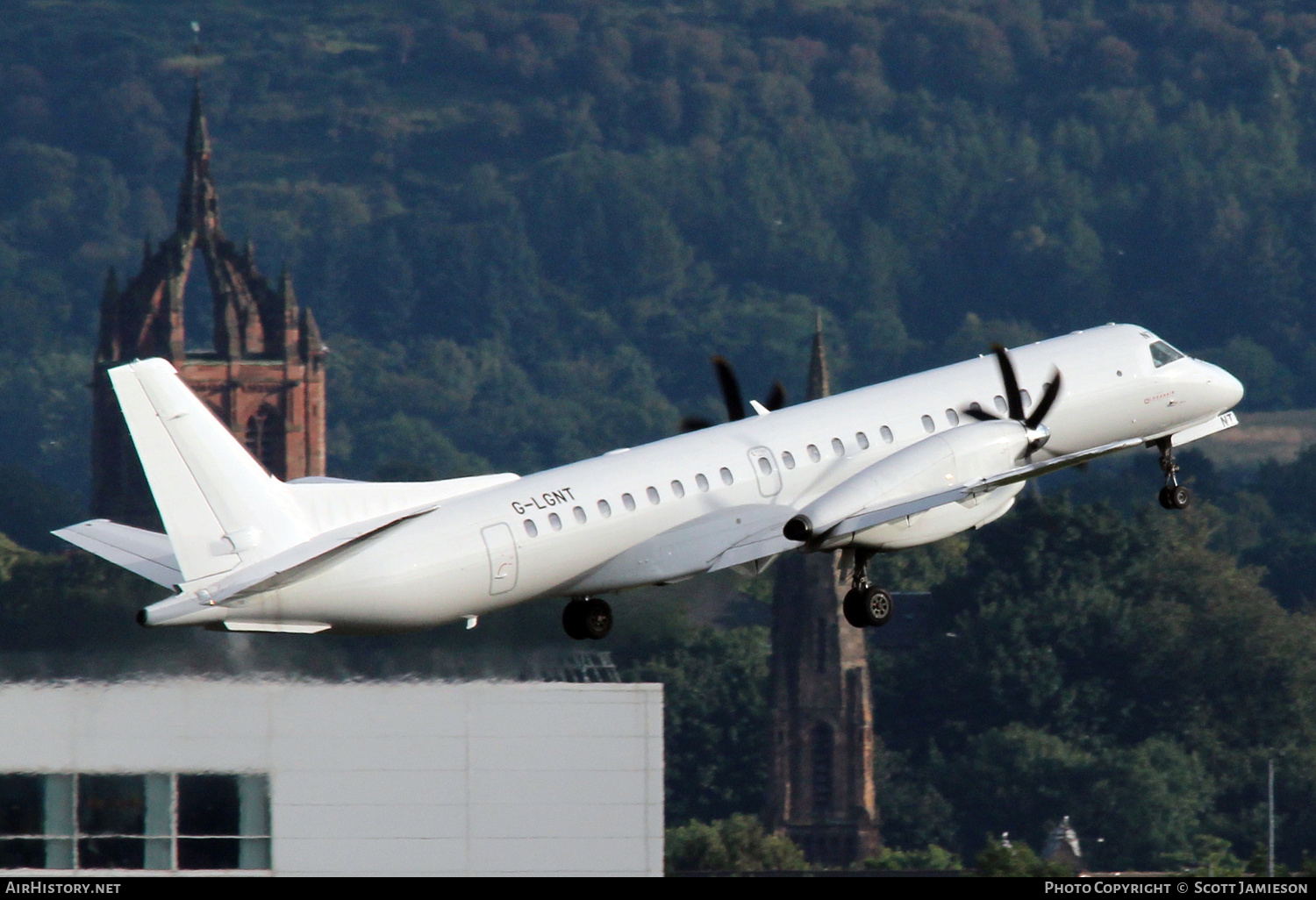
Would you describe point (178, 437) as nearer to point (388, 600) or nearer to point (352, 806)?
point (388, 600)

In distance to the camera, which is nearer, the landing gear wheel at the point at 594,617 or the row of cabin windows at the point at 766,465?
the row of cabin windows at the point at 766,465

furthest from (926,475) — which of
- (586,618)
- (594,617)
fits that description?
(586,618)

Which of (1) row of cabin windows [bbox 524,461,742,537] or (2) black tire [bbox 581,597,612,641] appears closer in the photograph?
(1) row of cabin windows [bbox 524,461,742,537]

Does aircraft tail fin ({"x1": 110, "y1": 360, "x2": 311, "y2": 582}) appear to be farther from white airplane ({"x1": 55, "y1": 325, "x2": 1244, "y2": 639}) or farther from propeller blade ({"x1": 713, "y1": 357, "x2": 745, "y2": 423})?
propeller blade ({"x1": 713, "y1": 357, "x2": 745, "y2": 423})

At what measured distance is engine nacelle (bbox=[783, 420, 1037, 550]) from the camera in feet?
169

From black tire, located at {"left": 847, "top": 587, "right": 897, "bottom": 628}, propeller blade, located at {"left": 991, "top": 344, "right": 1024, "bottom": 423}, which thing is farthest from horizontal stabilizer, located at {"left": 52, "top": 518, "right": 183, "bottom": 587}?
propeller blade, located at {"left": 991, "top": 344, "right": 1024, "bottom": 423}

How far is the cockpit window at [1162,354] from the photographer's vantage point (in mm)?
58875

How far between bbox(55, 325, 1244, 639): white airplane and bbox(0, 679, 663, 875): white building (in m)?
4.99

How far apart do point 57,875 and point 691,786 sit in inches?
5775

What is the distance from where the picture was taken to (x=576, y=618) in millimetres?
51750
